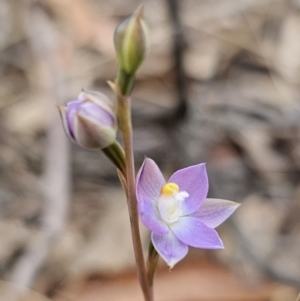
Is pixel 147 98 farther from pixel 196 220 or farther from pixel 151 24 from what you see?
pixel 196 220

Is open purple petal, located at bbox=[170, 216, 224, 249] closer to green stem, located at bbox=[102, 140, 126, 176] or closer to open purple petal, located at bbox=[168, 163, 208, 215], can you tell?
open purple petal, located at bbox=[168, 163, 208, 215]

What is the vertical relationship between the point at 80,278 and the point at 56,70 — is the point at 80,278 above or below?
below

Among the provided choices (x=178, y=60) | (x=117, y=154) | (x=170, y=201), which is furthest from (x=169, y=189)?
(x=178, y=60)

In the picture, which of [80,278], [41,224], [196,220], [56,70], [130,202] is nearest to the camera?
[130,202]

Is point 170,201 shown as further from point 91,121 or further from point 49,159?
point 49,159

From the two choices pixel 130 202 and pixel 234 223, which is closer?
pixel 130 202

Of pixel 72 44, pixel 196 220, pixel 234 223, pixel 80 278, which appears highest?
pixel 196 220

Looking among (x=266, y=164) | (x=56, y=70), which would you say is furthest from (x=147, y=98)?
(x=266, y=164)
